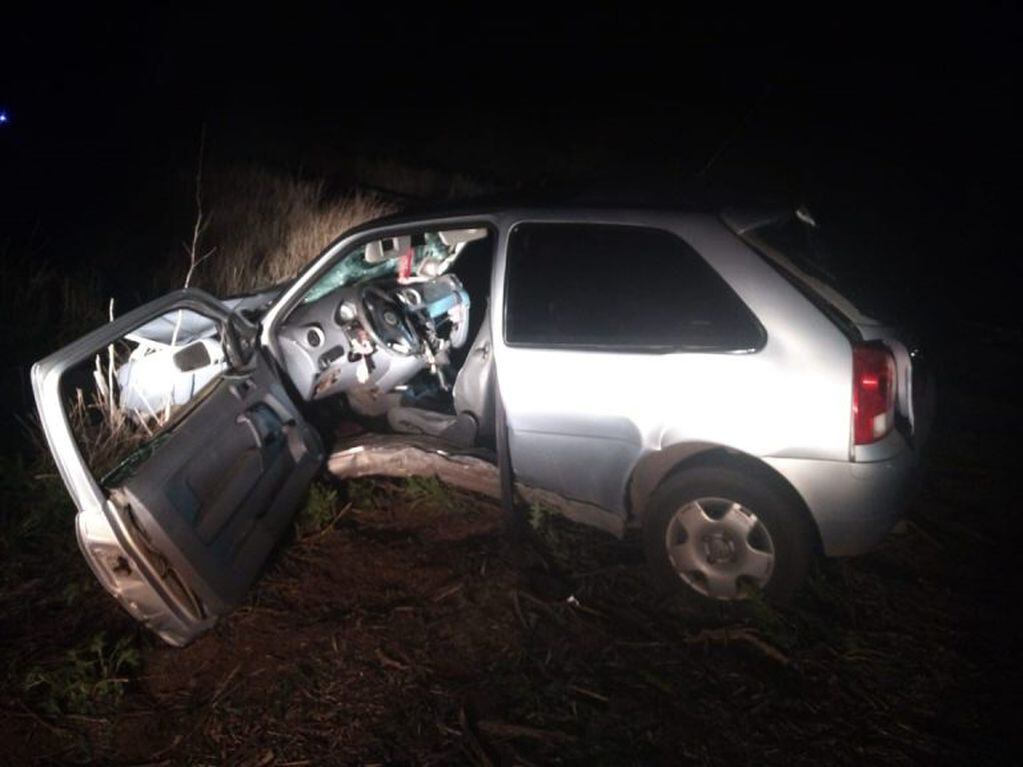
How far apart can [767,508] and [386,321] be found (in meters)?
2.41

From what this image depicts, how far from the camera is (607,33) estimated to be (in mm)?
32688

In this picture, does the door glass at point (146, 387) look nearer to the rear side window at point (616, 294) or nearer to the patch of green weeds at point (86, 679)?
the patch of green weeds at point (86, 679)

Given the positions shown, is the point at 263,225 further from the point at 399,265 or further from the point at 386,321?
the point at 386,321

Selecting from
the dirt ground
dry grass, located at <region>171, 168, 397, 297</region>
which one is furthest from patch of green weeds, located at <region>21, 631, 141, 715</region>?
dry grass, located at <region>171, 168, 397, 297</region>

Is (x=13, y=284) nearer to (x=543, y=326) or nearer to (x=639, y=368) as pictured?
(x=543, y=326)

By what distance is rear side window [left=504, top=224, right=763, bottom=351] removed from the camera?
3.46 m

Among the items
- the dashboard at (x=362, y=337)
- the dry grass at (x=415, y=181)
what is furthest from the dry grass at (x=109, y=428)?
the dry grass at (x=415, y=181)

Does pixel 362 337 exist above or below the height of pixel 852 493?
above

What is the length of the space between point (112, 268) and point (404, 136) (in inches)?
624

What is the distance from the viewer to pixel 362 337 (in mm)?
4875

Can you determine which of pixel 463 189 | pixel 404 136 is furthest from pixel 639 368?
pixel 404 136

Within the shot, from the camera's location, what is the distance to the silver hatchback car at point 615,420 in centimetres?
319

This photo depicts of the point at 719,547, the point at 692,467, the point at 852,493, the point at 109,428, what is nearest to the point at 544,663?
the point at 719,547

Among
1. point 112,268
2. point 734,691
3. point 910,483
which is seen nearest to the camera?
point 734,691
